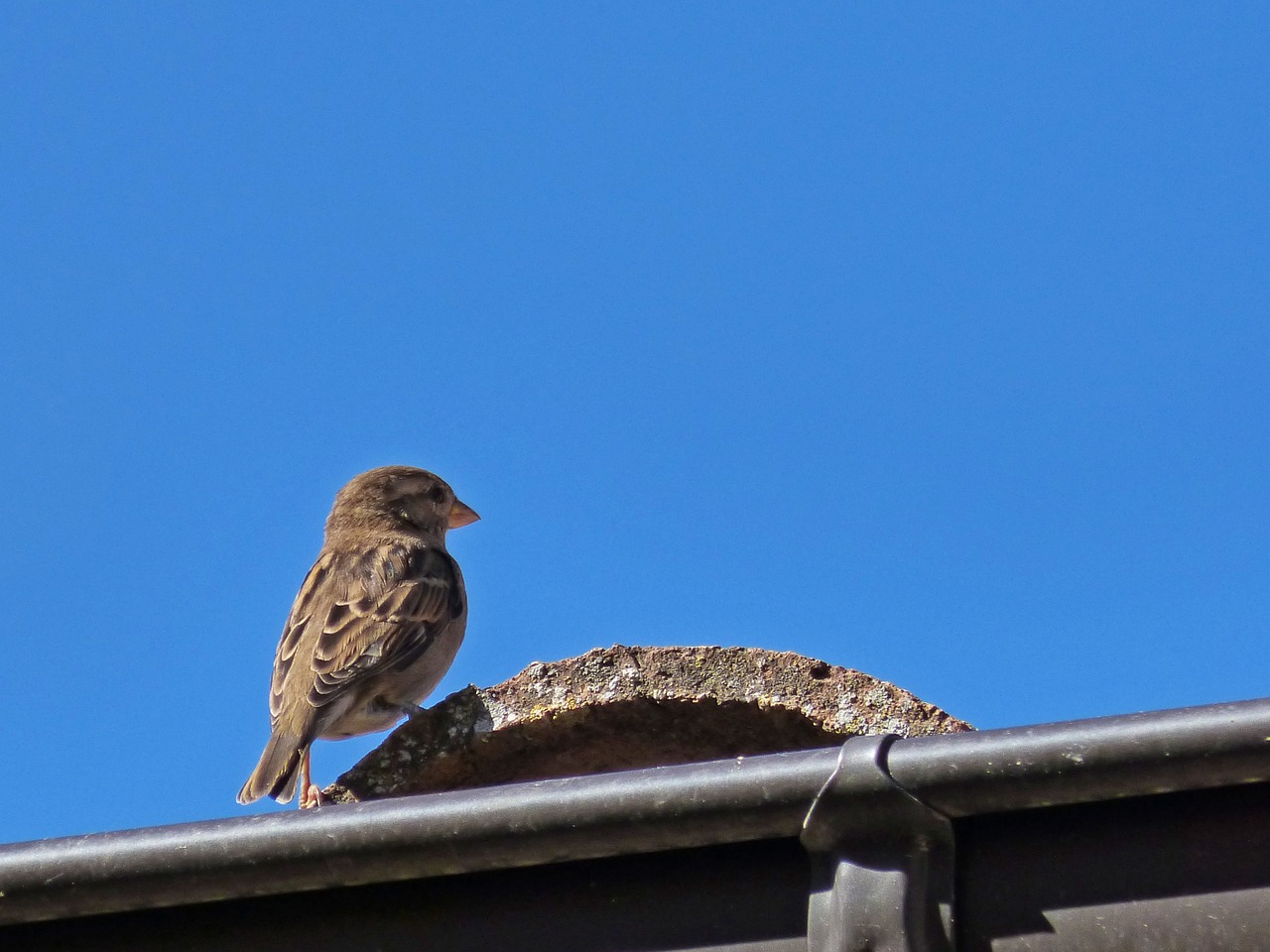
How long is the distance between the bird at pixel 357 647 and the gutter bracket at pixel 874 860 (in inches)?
121

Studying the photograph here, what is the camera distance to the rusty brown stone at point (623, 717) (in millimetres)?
3482

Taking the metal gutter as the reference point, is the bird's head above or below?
above

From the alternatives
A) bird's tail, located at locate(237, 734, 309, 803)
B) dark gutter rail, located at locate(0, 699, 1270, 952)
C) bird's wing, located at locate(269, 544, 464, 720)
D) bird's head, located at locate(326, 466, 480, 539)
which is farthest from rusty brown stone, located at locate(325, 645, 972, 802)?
bird's head, located at locate(326, 466, 480, 539)

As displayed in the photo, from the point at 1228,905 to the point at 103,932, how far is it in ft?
5.38

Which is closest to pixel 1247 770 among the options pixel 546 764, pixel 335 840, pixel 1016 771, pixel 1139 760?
pixel 1139 760

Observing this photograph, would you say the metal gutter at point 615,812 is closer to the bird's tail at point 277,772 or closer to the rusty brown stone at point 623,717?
the rusty brown stone at point 623,717

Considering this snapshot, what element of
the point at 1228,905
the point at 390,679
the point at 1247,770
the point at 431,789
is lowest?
the point at 1228,905

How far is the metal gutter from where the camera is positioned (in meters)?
1.98

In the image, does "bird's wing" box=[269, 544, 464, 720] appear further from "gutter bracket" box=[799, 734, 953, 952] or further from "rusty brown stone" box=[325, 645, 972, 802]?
"gutter bracket" box=[799, 734, 953, 952]

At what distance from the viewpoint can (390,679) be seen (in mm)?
5812

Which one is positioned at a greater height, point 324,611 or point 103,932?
point 324,611

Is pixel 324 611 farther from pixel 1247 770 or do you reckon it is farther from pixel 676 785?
pixel 1247 770

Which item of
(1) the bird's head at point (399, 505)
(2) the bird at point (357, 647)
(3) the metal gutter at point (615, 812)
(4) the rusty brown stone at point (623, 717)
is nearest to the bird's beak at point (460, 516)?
(1) the bird's head at point (399, 505)

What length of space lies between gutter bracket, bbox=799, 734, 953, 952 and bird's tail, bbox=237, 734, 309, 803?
11.0 ft
